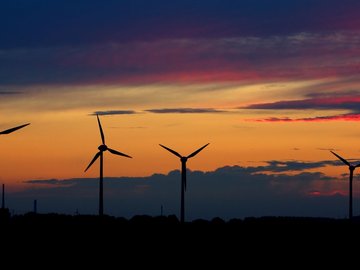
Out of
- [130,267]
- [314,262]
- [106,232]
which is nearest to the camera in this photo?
[130,267]

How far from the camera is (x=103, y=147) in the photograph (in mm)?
169125

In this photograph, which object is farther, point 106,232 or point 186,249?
point 106,232

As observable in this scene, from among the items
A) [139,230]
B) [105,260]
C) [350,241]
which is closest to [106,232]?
[139,230]

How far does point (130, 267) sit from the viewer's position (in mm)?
150875

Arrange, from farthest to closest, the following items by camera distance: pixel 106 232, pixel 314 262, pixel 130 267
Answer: pixel 106 232
pixel 314 262
pixel 130 267

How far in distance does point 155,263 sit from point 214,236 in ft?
119

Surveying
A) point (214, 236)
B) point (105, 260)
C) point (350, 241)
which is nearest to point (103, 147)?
point (105, 260)

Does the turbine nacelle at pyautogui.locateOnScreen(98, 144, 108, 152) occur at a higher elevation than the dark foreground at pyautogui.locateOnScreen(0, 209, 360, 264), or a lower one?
higher

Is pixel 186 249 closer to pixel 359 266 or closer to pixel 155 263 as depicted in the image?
pixel 155 263

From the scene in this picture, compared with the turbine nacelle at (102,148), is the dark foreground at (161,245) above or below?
below

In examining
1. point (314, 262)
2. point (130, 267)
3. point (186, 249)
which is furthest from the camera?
point (186, 249)

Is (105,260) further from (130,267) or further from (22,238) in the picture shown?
(22,238)

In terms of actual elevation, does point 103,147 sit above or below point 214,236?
above

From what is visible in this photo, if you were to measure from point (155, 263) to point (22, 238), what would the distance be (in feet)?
90.8
